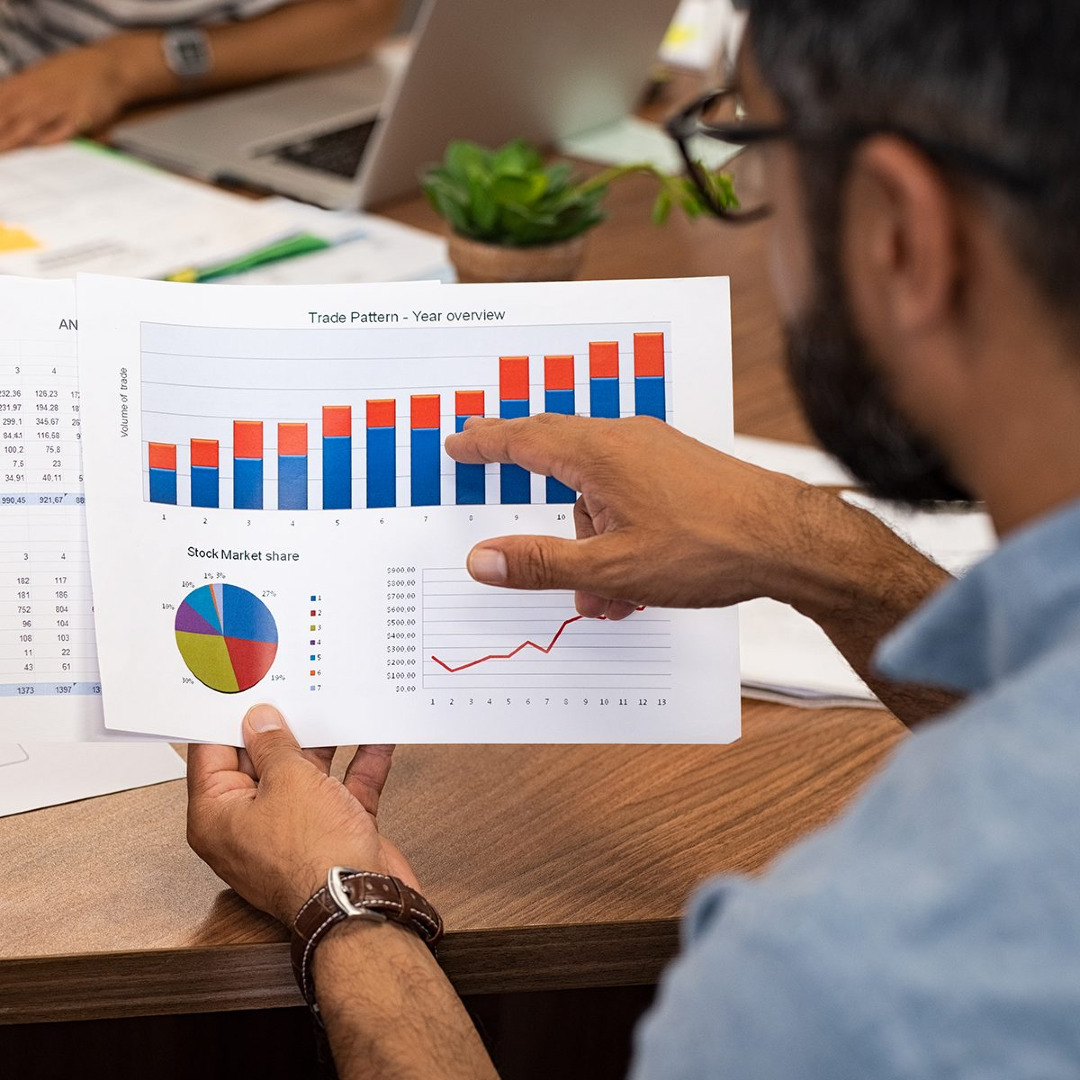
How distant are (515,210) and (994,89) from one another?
2.51ft

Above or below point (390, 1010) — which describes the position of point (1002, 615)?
above

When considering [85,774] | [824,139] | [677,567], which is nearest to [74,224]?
[85,774]

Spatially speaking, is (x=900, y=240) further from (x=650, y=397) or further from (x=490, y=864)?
(x=490, y=864)

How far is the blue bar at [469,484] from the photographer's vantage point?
871mm

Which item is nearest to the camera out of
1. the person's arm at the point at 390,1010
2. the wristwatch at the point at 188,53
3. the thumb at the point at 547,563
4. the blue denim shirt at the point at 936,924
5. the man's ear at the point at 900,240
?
the blue denim shirt at the point at 936,924

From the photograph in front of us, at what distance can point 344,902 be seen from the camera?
2.47ft

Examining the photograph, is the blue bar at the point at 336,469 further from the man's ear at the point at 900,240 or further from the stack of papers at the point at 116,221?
the stack of papers at the point at 116,221

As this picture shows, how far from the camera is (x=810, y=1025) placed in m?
0.46

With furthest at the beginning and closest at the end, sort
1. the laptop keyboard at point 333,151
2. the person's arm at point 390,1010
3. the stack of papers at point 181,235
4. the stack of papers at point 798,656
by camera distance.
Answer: the laptop keyboard at point 333,151 → the stack of papers at point 181,235 → the stack of papers at point 798,656 → the person's arm at point 390,1010

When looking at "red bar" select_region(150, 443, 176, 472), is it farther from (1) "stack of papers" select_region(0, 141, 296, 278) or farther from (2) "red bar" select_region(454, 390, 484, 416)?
(1) "stack of papers" select_region(0, 141, 296, 278)

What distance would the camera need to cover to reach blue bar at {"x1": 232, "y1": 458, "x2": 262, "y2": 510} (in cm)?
86

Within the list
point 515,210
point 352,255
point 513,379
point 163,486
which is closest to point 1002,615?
point 513,379

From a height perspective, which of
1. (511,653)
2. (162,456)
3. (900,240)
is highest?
(900,240)

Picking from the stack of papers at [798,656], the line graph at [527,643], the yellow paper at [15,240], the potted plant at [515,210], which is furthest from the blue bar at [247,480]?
the yellow paper at [15,240]
